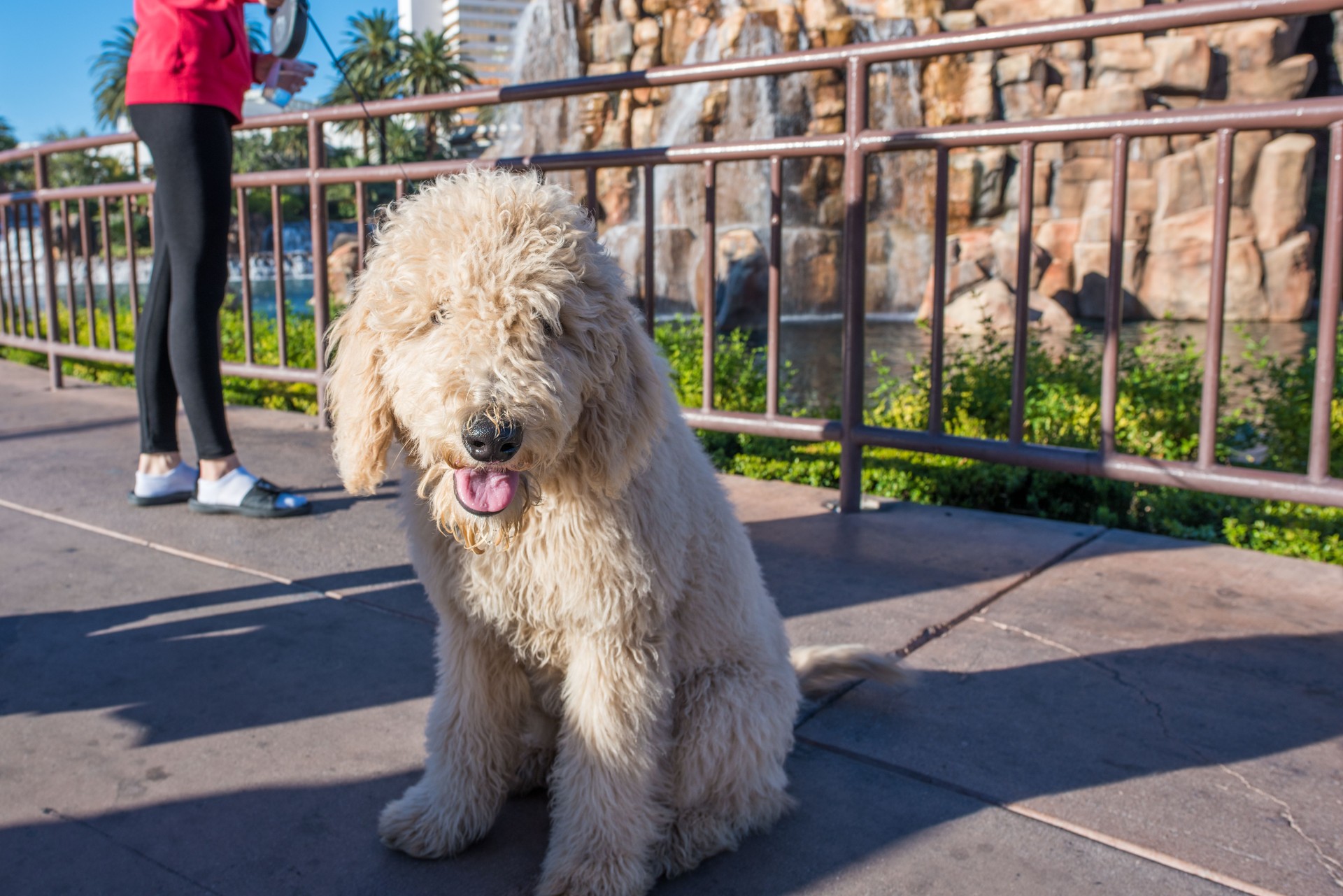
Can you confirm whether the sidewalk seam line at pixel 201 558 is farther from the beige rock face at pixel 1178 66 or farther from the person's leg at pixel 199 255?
the beige rock face at pixel 1178 66

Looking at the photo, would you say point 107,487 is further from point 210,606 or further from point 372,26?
point 372,26

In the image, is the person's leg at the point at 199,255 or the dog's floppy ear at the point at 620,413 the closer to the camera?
the dog's floppy ear at the point at 620,413

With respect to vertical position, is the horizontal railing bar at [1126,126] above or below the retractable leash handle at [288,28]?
below

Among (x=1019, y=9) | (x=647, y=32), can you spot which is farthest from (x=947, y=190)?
(x=647, y=32)

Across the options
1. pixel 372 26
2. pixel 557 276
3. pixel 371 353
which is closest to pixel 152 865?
pixel 371 353

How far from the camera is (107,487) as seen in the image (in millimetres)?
4695

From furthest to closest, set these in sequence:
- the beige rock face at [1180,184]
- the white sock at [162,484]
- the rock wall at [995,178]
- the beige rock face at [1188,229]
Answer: the beige rock face at [1180,184], the beige rock face at [1188,229], the rock wall at [995,178], the white sock at [162,484]

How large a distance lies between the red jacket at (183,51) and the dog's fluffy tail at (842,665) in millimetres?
3086

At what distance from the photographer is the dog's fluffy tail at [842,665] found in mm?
2508

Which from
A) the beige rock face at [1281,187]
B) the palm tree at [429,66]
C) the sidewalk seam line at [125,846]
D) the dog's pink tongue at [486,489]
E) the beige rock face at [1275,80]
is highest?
the palm tree at [429,66]

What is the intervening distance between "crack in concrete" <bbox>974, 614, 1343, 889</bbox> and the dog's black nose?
1697 millimetres

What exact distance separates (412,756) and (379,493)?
2386 millimetres

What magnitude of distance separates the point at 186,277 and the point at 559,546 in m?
2.84

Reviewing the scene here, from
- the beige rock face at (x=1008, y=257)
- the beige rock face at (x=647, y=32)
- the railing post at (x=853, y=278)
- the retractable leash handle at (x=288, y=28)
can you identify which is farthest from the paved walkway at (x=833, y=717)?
the beige rock face at (x=647, y=32)
